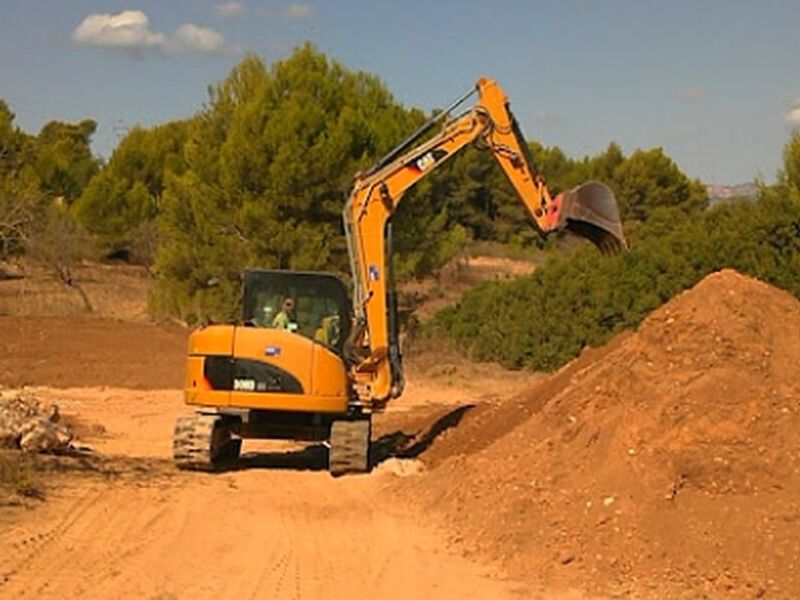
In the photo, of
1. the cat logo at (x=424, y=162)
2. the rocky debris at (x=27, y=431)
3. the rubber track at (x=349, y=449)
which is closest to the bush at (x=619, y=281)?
the cat logo at (x=424, y=162)

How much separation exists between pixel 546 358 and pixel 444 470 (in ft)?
49.3

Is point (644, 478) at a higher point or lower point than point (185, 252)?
lower

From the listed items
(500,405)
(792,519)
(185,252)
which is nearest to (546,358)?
(185,252)

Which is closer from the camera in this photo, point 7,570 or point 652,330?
point 7,570

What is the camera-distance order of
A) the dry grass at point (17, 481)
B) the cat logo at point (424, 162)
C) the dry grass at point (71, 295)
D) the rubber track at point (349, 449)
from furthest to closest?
the dry grass at point (71, 295)
the cat logo at point (424, 162)
the rubber track at point (349, 449)
the dry grass at point (17, 481)

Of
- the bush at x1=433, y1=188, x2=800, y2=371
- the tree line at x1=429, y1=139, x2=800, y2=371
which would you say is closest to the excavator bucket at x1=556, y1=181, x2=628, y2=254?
the tree line at x1=429, y1=139, x2=800, y2=371

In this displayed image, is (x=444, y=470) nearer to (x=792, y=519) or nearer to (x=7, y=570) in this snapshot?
(x=792, y=519)

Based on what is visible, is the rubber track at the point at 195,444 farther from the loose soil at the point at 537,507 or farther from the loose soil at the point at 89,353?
the loose soil at the point at 89,353

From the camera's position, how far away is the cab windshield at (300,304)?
44.4ft

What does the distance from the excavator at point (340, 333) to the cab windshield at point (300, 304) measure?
0.5 inches

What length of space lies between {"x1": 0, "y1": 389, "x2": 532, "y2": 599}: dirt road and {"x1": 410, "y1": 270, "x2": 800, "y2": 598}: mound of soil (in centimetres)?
58

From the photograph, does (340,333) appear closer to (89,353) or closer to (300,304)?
(300,304)

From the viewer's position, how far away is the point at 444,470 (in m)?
11.8

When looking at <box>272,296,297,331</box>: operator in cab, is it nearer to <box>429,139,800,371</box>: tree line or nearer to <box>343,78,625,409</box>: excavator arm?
<box>343,78,625,409</box>: excavator arm
